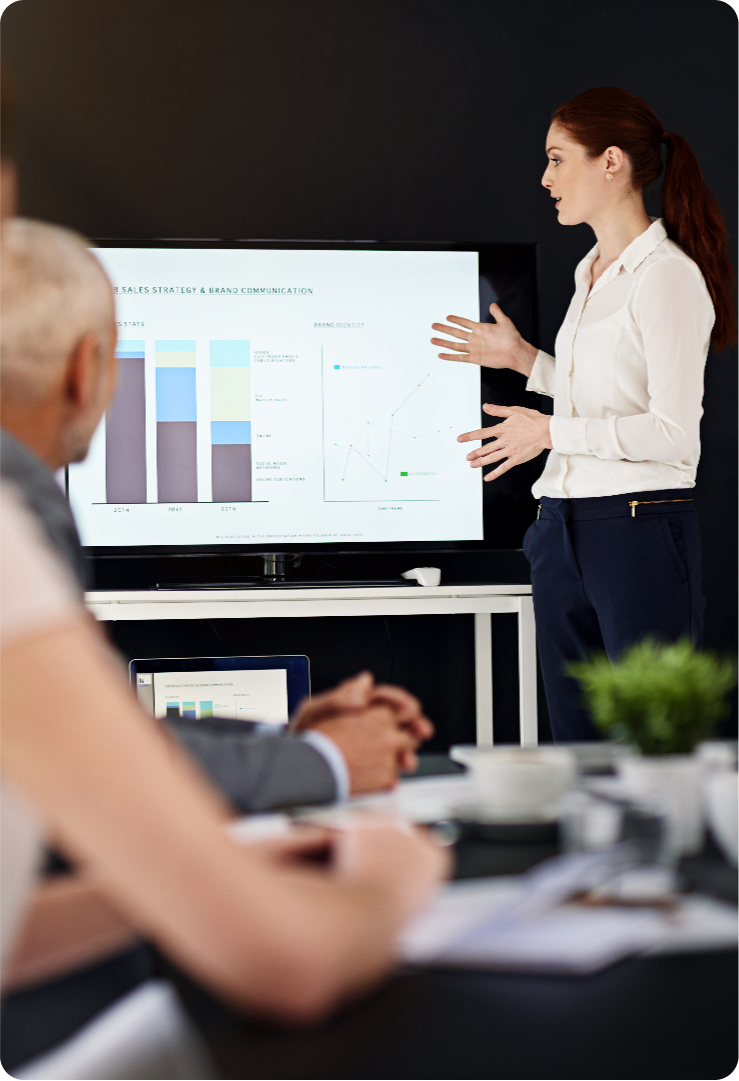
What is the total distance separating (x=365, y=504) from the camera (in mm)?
2961

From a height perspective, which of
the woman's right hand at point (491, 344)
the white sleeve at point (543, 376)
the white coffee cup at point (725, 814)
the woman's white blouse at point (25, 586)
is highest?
the woman's right hand at point (491, 344)

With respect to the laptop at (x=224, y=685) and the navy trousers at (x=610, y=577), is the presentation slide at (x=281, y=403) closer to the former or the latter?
the laptop at (x=224, y=685)

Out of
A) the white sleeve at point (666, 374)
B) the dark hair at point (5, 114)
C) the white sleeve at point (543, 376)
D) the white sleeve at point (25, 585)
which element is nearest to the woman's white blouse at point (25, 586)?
the white sleeve at point (25, 585)

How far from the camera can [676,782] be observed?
81 centimetres

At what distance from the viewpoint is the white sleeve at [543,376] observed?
2.61 meters

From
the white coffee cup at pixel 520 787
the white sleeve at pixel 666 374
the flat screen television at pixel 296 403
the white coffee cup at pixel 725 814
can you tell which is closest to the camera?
the white coffee cup at pixel 725 814

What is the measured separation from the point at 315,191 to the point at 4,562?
9.51ft

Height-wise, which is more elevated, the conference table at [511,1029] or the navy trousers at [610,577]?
the navy trousers at [610,577]

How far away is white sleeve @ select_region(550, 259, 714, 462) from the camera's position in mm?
2152

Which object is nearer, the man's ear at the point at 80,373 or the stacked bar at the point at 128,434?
the man's ear at the point at 80,373

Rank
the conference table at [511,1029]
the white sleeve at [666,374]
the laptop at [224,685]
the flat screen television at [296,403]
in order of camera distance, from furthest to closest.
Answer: the flat screen television at [296,403] → the laptop at [224,685] → the white sleeve at [666,374] → the conference table at [511,1029]

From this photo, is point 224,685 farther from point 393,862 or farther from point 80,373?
point 393,862

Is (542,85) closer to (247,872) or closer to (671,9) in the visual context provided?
(671,9)

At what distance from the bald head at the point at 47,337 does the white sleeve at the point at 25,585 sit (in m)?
0.42
